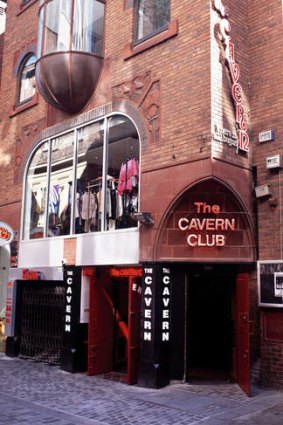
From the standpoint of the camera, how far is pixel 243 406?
25.3 feet

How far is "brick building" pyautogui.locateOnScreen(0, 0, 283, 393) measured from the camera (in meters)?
8.97

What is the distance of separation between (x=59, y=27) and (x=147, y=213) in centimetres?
557

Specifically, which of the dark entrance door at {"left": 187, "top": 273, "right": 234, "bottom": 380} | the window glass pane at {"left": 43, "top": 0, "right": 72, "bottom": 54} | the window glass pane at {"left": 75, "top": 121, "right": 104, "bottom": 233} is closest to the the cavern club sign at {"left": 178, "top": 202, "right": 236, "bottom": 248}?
the dark entrance door at {"left": 187, "top": 273, "right": 234, "bottom": 380}

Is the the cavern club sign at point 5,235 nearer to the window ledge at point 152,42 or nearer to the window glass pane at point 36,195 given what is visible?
the window glass pane at point 36,195

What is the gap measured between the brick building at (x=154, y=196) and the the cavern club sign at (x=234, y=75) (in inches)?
1.2

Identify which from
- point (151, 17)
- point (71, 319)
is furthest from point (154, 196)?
point (151, 17)

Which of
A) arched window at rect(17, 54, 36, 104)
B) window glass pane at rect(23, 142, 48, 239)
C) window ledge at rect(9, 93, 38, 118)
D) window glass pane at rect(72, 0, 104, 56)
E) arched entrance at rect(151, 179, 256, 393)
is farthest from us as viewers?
arched window at rect(17, 54, 36, 104)

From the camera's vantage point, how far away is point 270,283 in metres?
8.86

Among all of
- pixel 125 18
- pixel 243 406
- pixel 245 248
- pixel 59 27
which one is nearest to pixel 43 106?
pixel 59 27

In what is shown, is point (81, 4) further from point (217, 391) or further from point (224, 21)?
point (217, 391)

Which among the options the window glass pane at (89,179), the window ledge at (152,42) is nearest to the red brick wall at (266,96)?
the window ledge at (152,42)

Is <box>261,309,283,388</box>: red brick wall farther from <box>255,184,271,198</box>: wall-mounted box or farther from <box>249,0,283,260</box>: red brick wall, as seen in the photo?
<box>255,184,271,198</box>: wall-mounted box

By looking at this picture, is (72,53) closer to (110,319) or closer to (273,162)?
(273,162)

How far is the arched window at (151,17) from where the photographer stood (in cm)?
1019
